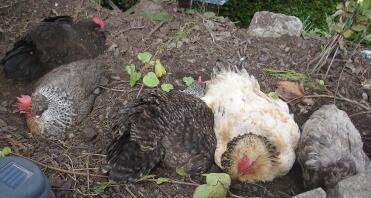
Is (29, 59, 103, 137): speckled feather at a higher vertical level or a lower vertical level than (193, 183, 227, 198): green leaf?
higher

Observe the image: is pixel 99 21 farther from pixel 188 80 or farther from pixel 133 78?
pixel 188 80

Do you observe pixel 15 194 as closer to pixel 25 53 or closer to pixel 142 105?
pixel 142 105

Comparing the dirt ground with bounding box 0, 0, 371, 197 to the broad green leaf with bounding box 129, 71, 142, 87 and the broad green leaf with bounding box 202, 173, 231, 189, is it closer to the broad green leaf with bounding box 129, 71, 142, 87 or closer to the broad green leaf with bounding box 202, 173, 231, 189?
the broad green leaf with bounding box 129, 71, 142, 87

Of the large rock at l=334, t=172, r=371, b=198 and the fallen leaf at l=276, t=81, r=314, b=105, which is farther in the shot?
the fallen leaf at l=276, t=81, r=314, b=105

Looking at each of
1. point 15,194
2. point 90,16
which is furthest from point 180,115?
point 90,16

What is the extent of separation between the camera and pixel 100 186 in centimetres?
287

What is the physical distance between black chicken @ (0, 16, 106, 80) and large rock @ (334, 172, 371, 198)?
2.53 metres

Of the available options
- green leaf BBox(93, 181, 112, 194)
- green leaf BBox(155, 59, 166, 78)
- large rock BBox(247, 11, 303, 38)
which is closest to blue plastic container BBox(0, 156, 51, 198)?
green leaf BBox(93, 181, 112, 194)

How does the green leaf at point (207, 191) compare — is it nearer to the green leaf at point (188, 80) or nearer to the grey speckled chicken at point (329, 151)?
the grey speckled chicken at point (329, 151)

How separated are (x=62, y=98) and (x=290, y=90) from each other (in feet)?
6.79

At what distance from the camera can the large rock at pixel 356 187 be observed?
243cm

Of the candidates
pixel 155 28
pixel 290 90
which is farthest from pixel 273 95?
pixel 155 28

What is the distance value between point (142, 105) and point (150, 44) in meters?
1.16

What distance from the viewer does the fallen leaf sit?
379 centimetres
